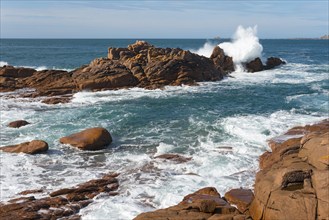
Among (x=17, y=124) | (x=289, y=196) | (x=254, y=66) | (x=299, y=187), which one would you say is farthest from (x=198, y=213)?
(x=254, y=66)

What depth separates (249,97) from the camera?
1374 inches

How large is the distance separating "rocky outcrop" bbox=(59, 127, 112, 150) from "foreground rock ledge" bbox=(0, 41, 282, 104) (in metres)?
14.0

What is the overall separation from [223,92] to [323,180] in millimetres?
27868

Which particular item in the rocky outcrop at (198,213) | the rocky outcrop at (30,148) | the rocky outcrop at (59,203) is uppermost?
the rocky outcrop at (198,213)

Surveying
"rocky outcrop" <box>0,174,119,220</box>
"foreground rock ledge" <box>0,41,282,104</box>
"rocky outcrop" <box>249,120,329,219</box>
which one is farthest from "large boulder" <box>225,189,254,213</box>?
"foreground rock ledge" <box>0,41,282,104</box>

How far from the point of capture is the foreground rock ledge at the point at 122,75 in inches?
1503

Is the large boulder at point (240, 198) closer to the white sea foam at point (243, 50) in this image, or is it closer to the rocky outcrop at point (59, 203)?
the rocky outcrop at point (59, 203)

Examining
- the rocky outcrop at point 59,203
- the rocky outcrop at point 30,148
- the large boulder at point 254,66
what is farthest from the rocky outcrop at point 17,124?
the large boulder at point 254,66

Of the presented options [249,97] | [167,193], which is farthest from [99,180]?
[249,97]

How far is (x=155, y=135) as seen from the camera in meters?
22.8

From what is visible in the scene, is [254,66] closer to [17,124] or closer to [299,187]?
[17,124]

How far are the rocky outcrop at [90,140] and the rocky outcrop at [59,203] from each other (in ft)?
15.1

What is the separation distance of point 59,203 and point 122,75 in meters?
26.7

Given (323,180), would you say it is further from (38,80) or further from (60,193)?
(38,80)
